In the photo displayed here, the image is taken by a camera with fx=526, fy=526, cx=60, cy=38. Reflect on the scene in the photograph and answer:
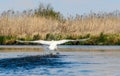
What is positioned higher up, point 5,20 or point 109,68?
point 5,20

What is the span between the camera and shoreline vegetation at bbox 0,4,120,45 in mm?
48031

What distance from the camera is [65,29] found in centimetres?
5188

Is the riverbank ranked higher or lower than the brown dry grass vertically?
lower

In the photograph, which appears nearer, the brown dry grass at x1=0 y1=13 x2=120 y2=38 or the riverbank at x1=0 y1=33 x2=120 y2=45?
the riverbank at x1=0 y1=33 x2=120 y2=45

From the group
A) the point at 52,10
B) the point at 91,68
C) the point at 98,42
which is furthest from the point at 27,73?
the point at 52,10

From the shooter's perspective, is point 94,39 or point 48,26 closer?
point 94,39

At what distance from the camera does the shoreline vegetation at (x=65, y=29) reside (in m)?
48.0

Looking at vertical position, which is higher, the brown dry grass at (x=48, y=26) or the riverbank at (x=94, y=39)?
the brown dry grass at (x=48, y=26)

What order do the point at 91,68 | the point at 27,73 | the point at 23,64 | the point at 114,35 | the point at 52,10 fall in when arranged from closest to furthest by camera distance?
the point at 27,73
the point at 91,68
the point at 23,64
the point at 114,35
the point at 52,10

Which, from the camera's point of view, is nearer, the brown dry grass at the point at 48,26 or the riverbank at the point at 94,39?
the riverbank at the point at 94,39

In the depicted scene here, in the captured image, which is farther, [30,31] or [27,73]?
[30,31]

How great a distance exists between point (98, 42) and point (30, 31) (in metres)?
6.56

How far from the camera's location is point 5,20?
1954 inches

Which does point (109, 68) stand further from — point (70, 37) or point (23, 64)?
point (70, 37)
